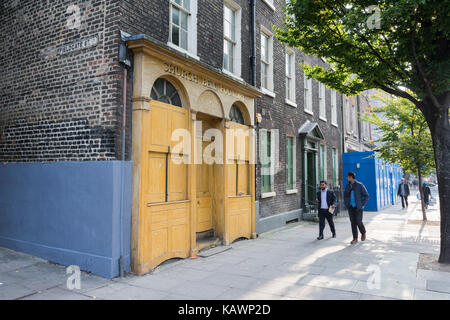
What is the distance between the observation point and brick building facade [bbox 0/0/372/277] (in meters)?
5.99

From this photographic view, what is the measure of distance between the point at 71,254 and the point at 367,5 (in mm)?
7769

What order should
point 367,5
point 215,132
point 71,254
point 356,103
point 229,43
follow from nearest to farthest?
point 71,254 → point 367,5 → point 215,132 → point 229,43 → point 356,103

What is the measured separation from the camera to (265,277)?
598 centimetres

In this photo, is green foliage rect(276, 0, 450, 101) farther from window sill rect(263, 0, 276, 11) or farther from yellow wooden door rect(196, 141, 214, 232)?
yellow wooden door rect(196, 141, 214, 232)

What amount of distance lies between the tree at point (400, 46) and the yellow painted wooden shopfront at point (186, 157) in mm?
2520

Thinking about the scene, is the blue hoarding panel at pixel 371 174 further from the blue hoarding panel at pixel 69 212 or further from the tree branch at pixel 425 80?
Answer: the blue hoarding panel at pixel 69 212

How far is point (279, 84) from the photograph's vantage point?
42.2ft

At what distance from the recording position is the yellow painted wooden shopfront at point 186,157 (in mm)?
6203

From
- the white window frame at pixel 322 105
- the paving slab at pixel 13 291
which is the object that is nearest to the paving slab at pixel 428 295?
the paving slab at pixel 13 291

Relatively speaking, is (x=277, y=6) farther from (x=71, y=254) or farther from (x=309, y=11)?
(x=71, y=254)

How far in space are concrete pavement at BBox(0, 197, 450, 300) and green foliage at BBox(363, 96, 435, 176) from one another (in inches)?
222

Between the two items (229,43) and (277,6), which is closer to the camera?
(229,43)

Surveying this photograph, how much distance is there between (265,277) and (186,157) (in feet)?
9.94
